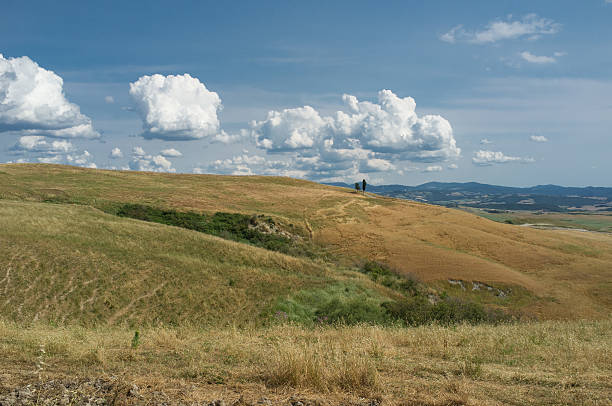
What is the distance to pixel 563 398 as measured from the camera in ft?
20.0

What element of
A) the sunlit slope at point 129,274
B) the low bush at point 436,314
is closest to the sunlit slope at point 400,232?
the low bush at point 436,314

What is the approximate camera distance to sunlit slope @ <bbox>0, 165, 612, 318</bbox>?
3653cm

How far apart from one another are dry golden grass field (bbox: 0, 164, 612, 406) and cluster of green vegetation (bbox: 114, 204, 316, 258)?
8.63 feet

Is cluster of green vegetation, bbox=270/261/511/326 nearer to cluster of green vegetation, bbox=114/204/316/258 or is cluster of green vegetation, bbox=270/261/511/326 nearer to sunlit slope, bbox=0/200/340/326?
sunlit slope, bbox=0/200/340/326

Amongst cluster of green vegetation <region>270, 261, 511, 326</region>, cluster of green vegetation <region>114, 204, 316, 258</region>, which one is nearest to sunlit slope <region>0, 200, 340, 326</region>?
cluster of green vegetation <region>270, 261, 511, 326</region>

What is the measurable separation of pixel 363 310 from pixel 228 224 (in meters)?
27.5

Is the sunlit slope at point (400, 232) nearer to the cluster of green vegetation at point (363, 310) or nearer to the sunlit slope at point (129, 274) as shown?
the cluster of green vegetation at point (363, 310)

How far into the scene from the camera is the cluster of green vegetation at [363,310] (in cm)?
2039

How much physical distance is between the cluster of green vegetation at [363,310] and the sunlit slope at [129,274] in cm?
141

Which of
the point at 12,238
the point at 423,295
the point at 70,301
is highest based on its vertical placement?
the point at 12,238

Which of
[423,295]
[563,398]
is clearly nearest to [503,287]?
[423,295]

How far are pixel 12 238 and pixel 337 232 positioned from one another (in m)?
33.7

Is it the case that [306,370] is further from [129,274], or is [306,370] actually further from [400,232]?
[400,232]

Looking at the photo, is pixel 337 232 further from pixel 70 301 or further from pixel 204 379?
pixel 204 379
